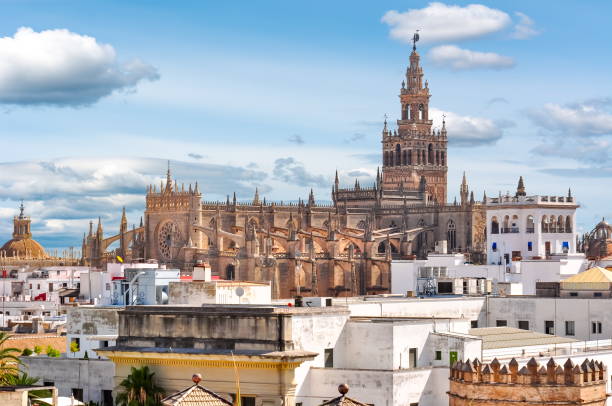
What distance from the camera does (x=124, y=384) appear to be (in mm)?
33688

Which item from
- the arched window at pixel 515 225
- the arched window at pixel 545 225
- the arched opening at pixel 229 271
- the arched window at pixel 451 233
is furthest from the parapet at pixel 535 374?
the arched window at pixel 451 233

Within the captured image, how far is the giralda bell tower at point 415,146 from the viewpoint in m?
141

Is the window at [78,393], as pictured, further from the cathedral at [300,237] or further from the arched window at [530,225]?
the cathedral at [300,237]

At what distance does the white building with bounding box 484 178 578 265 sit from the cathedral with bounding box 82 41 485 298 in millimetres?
10917

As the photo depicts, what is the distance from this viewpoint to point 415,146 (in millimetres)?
141125

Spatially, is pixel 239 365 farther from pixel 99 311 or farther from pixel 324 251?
pixel 324 251

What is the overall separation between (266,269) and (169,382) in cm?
6822

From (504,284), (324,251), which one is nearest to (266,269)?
(324,251)

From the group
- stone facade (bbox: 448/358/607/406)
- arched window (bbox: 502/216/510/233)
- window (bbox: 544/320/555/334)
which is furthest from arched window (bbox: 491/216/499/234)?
stone facade (bbox: 448/358/607/406)

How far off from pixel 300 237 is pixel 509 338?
70.5m

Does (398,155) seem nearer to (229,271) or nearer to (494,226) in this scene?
(229,271)

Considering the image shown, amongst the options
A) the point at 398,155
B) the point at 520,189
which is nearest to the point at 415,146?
the point at 398,155

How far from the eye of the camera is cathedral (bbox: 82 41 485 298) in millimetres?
103938

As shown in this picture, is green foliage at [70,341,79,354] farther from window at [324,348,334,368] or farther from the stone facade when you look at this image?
the stone facade
